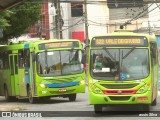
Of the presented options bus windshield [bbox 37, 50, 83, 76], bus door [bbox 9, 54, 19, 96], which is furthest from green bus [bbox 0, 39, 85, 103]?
bus door [bbox 9, 54, 19, 96]

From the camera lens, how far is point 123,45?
1731 cm

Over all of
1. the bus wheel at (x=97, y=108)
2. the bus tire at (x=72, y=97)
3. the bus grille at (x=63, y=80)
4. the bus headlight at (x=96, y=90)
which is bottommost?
the bus tire at (x=72, y=97)

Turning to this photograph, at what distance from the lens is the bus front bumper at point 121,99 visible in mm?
16656

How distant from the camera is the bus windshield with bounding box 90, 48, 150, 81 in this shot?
17.0 metres

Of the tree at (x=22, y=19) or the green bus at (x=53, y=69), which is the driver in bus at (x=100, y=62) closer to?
the green bus at (x=53, y=69)

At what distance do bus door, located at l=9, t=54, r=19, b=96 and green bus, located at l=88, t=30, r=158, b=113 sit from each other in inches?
362

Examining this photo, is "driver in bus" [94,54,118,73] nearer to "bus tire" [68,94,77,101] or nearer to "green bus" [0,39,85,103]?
"green bus" [0,39,85,103]

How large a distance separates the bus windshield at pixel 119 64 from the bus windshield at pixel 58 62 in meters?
6.24

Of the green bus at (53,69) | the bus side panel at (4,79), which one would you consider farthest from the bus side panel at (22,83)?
the bus side panel at (4,79)

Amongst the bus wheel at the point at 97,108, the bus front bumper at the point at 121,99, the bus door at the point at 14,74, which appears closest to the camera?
→ the bus front bumper at the point at 121,99

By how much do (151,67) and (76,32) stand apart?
4961cm

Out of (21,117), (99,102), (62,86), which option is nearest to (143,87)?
(99,102)

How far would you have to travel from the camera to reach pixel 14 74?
2631 cm

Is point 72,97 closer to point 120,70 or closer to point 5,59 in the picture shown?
point 5,59
